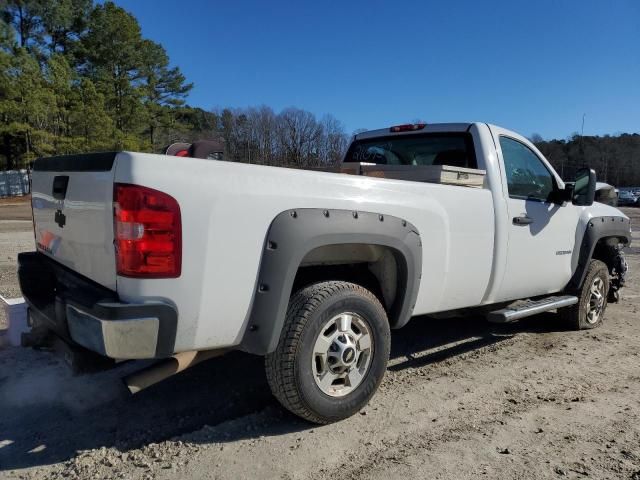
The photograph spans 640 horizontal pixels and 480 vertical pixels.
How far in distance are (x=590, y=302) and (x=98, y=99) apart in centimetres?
3784

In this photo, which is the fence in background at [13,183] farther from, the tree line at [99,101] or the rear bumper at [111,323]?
the rear bumper at [111,323]

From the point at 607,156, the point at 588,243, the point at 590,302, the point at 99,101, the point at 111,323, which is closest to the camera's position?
the point at 111,323

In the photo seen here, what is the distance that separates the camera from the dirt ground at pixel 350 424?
108 inches

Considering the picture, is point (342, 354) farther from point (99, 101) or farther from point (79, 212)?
point (99, 101)

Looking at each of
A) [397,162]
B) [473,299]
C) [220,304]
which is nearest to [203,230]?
[220,304]

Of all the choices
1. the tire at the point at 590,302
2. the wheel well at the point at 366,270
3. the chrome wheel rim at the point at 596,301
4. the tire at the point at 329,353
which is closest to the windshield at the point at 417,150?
the wheel well at the point at 366,270

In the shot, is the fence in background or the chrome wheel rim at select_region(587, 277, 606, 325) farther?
the fence in background

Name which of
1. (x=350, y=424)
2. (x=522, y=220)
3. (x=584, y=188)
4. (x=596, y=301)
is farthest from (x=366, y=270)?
(x=596, y=301)

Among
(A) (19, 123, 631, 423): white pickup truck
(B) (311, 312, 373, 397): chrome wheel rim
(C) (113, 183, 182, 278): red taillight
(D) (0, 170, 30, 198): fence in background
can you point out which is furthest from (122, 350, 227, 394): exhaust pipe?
(D) (0, 170, 30, 198): fence in background

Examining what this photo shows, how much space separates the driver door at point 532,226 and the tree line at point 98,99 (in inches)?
907

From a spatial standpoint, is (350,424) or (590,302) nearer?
A: (350,424)

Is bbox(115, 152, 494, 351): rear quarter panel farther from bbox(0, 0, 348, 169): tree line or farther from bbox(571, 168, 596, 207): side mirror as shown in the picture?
bbox(0, 0, 348, 169): tree line

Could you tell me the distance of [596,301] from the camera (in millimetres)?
5562

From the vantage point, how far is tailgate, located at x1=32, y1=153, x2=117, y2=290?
8.27 ft
